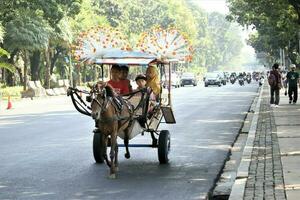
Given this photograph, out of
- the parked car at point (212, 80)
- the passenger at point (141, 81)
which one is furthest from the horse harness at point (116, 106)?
the parked car at point (212, 80)

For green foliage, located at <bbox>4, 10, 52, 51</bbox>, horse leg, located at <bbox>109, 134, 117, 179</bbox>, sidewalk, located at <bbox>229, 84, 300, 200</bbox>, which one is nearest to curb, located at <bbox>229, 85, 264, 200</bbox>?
sidewalk, located at <bbox>229, 84, 300, 200</bbox>

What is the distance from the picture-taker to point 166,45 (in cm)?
1148

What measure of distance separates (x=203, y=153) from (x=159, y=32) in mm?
2929

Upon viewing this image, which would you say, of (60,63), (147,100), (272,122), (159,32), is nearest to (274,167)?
(147,100)

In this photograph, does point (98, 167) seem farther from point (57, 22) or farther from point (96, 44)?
point (57, 22)

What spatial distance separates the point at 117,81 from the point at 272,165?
10.1 feet

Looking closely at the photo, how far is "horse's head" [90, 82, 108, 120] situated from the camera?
31.1 ft

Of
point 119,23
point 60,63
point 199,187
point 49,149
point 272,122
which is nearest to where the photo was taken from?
point 199,187

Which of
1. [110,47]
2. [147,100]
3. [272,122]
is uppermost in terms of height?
[110,47]

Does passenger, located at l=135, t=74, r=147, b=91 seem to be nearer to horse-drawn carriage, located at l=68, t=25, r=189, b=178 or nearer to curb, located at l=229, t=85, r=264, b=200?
horse-drawn carriage, located at l=68, t=25, r=189, b=178

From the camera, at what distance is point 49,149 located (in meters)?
13.8

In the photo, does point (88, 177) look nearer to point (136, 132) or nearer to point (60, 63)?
point (136, 132)

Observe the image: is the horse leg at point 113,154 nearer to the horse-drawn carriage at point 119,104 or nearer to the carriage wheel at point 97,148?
the horse-drawn carriage at point 119,104

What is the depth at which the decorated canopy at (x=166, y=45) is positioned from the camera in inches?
448
